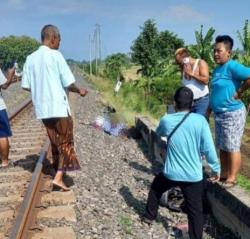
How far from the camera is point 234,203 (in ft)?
15.8

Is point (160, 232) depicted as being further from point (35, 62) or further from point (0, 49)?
point (0, 49)

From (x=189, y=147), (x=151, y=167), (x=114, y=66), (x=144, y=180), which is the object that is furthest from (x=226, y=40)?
(x=114, y=66)

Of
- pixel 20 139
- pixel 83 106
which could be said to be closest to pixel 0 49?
pixel 83 106

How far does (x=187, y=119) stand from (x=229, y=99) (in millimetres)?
859

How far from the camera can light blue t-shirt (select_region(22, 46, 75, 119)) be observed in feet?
19.6

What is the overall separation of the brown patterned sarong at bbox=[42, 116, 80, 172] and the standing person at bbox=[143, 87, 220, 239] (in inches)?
71.4

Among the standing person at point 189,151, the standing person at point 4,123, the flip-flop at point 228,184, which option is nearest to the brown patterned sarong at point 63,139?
the standing person at point 4,123

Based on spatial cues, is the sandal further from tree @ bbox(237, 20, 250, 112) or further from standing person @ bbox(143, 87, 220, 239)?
tree @ bbox(237, 20, 250, 112)

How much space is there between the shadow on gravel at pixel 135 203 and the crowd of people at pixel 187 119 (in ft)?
0.83

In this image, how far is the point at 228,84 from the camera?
527 centimetres

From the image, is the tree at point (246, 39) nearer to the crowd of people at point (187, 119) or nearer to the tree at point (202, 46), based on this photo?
the tree at point (202, 46)

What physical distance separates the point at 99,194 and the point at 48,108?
1.26 meters

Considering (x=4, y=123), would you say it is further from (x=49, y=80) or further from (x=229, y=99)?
(x=229, y=99)

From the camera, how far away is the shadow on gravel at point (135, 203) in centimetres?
534
